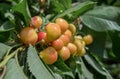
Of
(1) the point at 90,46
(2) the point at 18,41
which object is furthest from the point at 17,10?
(1) the point at 90,46

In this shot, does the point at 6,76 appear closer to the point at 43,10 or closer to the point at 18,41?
the point at 18,41

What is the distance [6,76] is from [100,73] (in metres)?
0.69

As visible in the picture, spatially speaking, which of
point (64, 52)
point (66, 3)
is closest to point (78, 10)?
point (66, 3)

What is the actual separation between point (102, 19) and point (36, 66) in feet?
1.87

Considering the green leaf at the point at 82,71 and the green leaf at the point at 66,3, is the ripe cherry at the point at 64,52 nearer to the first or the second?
the green leaf at the point at 82,71

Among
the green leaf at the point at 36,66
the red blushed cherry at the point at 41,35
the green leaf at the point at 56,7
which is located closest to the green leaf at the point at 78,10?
the green leaf at the point at 56,7

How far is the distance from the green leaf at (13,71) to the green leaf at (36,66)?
0.04 meters

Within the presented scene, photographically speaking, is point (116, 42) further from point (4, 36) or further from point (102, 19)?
point (4, 36)

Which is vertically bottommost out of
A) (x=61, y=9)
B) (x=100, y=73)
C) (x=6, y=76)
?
(x=100, y=73)

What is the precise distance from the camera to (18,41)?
140 centimetres

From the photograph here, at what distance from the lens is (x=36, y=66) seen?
4.09ft

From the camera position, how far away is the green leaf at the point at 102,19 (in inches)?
65.9

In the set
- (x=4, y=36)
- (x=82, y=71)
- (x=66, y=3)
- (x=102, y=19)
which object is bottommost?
(x=82, y=71)

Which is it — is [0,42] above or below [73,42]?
above
